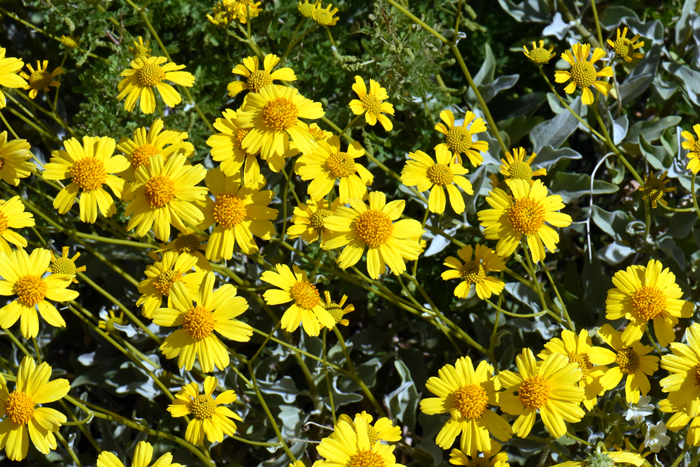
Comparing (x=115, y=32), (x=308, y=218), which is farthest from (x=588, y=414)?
(x=115, y=32)

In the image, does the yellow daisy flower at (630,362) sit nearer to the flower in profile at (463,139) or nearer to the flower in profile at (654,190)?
the flower in profile at (654,190)

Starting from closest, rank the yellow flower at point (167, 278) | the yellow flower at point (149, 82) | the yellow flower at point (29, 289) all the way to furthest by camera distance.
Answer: the yellow flower at point (29, 289) → the yellow flower at point (167, 278) → the yellow flower at point (149, 82)

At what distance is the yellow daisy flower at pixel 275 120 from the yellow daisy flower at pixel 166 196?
0.71ft

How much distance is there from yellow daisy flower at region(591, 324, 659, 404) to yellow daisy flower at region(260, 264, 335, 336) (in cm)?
95

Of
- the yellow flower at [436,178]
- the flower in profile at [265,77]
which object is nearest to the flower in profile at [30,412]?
the flower in profile at [265,77]

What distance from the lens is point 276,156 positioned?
198cm

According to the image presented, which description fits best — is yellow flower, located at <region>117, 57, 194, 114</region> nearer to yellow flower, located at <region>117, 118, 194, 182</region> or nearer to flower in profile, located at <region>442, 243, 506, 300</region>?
yellow flower, located at <region>117, 118, 194, 182</region>

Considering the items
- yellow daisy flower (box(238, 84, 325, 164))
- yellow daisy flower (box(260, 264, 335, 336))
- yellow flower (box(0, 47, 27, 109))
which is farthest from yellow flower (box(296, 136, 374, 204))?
yellow flower (box(0, 47, 27, 109))

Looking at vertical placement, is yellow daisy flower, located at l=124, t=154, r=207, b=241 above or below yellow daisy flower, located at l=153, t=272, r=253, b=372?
above

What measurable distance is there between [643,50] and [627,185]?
2.43 ft

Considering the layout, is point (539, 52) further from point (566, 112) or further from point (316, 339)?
point (316, 339)

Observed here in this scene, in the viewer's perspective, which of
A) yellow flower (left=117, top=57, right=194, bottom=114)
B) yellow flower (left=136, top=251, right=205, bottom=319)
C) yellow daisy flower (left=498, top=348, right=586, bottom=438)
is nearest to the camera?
yellow daisy flower (left=498, top=348, right=586, bottom=438)

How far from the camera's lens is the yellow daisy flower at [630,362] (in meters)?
2.02

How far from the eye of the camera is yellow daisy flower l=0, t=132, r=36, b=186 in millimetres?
2082
